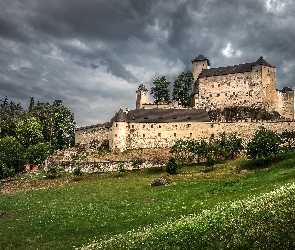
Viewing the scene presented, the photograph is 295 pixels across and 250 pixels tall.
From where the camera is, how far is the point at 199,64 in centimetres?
11662

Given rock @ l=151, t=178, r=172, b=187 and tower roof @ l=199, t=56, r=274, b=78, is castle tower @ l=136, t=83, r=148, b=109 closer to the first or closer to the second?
tower roof @ l=199, t=56, r=274, b=78

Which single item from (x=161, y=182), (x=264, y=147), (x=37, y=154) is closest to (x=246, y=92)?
(x=264, y=147)

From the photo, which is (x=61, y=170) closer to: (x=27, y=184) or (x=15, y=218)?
(x=27, y=184)

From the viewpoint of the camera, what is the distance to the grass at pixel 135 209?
68.4 feet

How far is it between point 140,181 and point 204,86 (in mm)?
56294

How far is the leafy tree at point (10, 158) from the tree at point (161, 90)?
2027 inches

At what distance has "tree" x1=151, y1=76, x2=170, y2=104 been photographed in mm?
116375

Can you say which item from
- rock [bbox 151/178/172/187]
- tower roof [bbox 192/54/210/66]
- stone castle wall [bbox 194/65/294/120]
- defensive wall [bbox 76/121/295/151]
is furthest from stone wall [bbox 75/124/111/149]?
rock [bbox 151/178/172/187]

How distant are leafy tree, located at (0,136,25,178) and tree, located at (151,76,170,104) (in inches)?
2027

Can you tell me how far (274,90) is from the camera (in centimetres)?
9900

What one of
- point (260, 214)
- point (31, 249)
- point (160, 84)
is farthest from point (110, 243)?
point (160, 84)

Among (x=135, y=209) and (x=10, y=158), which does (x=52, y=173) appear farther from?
(x=135, y=209)

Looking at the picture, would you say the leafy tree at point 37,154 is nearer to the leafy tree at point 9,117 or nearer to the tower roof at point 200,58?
the leafy tree at point 9,117

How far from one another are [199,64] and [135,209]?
88.8m
